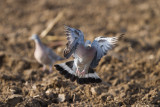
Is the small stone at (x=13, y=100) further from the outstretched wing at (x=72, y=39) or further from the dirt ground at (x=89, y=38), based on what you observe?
the outstretched wing at (x=72, y=39)

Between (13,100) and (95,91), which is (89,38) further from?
(13,100)

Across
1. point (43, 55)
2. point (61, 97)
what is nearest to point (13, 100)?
point (61, 97)

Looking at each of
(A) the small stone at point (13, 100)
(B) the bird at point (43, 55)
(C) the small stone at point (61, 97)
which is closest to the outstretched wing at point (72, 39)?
(C) the small stone at point (61, 97)

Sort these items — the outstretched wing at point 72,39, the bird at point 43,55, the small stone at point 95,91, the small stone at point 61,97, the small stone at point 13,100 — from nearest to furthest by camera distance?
the small stone at point 13,100, the outstretched wing at point 72,39, the small stone at point 61,97, the small stone at point 95,91, the bird at point 43,55

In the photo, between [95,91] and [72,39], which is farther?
[95,91]

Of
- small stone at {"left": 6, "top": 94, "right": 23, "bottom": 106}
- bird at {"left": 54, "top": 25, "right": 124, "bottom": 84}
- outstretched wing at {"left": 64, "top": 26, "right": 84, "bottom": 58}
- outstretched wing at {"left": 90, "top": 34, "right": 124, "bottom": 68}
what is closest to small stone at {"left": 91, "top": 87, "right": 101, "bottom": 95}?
bird at {"left": 54, "top": 25, "right": 124, "bottom": 84}

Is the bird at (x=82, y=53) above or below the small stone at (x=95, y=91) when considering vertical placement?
above

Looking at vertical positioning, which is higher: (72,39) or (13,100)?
(72,39)
